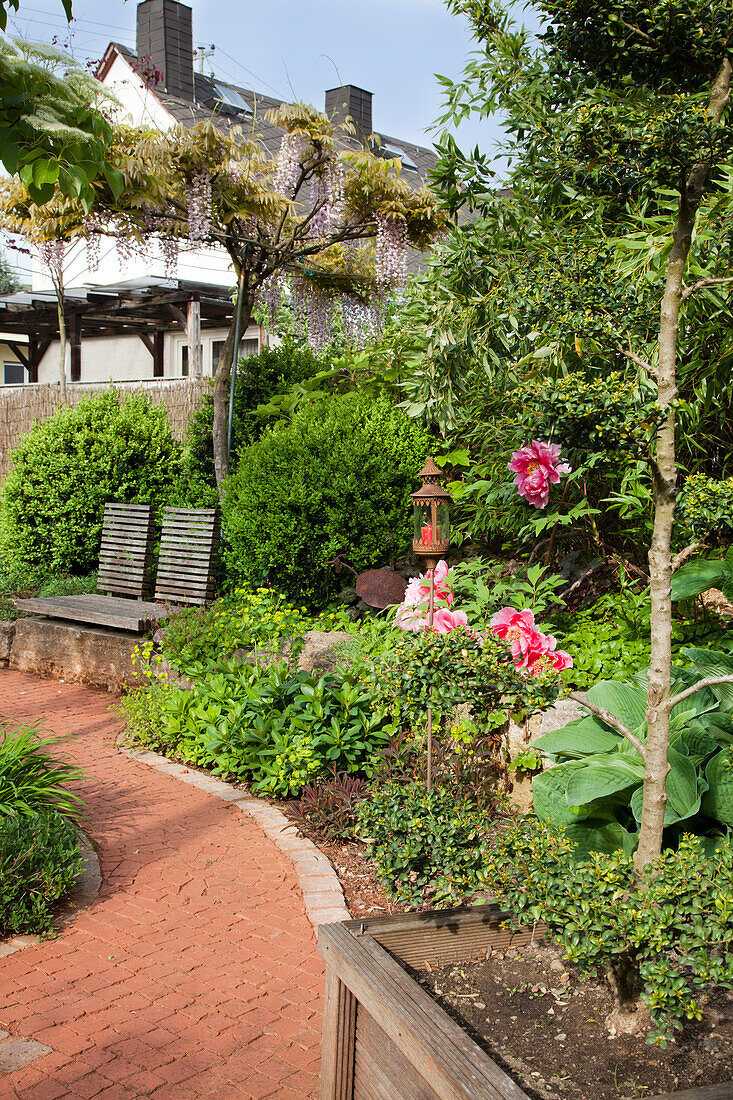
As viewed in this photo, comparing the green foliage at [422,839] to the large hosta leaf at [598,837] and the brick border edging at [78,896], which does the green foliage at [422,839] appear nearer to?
the large hosta leaf at [598,837]

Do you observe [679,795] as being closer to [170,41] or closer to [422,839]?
[422,839]

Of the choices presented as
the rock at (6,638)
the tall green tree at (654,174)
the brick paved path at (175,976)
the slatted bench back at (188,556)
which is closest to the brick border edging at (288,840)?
the brick paved path at (175,976)

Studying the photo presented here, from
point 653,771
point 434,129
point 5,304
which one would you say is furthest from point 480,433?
point 5,304

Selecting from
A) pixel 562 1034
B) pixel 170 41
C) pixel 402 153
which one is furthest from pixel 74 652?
pixel 402 153

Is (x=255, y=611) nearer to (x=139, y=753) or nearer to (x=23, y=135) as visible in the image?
(x=139, y=753)

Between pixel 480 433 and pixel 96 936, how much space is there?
3.18 m

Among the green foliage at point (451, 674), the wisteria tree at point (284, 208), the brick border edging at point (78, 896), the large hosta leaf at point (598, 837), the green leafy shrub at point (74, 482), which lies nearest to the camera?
the green foliage at point (451, 674)

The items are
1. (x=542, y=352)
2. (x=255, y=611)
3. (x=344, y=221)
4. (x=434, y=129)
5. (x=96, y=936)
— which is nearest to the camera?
(x=96, y=936)

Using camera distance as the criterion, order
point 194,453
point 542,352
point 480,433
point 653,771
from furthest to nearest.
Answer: point 194,453
point 480,433
point 542,352
point 653,771

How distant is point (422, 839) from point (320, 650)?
281 cm

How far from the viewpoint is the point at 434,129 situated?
174 inches

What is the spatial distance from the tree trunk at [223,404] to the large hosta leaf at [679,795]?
5.99 meters

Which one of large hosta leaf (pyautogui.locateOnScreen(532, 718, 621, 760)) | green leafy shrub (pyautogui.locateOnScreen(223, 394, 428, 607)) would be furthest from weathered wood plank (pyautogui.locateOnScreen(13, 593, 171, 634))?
large hosta leaf (pyautogui.locateOnScreen(532, 718, 621, 760))

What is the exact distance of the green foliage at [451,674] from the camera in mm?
2031
